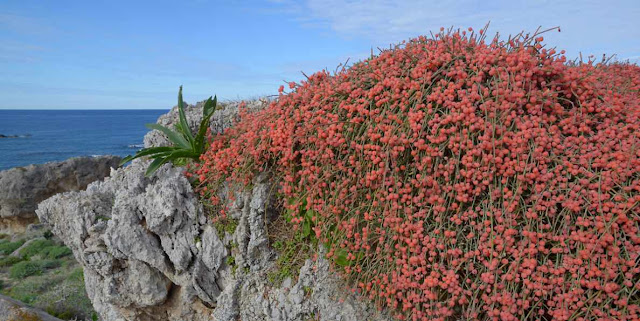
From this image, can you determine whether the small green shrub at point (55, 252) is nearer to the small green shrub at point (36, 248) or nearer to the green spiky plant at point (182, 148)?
the small green shrub at point (36, 248)

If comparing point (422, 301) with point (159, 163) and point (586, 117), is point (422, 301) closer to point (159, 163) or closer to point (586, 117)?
point (586, 117)

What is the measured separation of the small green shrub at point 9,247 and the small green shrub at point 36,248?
680 millimetres

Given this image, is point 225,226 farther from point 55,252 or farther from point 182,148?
point 55,252

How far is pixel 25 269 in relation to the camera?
1362 centimetres

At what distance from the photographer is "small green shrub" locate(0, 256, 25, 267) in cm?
1452

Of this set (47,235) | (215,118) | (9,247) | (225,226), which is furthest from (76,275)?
(225,226)

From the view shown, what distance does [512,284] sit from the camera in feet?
10.1

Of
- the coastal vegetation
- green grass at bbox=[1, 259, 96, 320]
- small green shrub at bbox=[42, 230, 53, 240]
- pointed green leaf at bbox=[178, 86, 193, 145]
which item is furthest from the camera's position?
small green shrub at bbox=[42, 230, 53, 240]

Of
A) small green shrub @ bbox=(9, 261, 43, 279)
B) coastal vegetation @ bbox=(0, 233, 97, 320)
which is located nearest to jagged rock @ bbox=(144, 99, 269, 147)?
coastal vegetation @ bbox=(0, 233, 97, 320)

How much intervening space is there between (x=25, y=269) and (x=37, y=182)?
5.40 metres

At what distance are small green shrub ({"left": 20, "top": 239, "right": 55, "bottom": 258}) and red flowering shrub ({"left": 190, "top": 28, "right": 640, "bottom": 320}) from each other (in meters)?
15.2

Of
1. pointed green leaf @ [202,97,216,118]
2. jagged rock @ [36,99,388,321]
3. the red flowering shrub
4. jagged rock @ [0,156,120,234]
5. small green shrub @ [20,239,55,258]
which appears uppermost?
pointed green leaf @ [202,97,216,118]

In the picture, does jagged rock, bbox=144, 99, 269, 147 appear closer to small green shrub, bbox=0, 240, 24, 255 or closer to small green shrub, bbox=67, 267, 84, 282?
small green shrub, bbox=67, 267, 84, 282

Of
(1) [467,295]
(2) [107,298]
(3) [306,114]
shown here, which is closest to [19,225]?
(2) [107,298]
